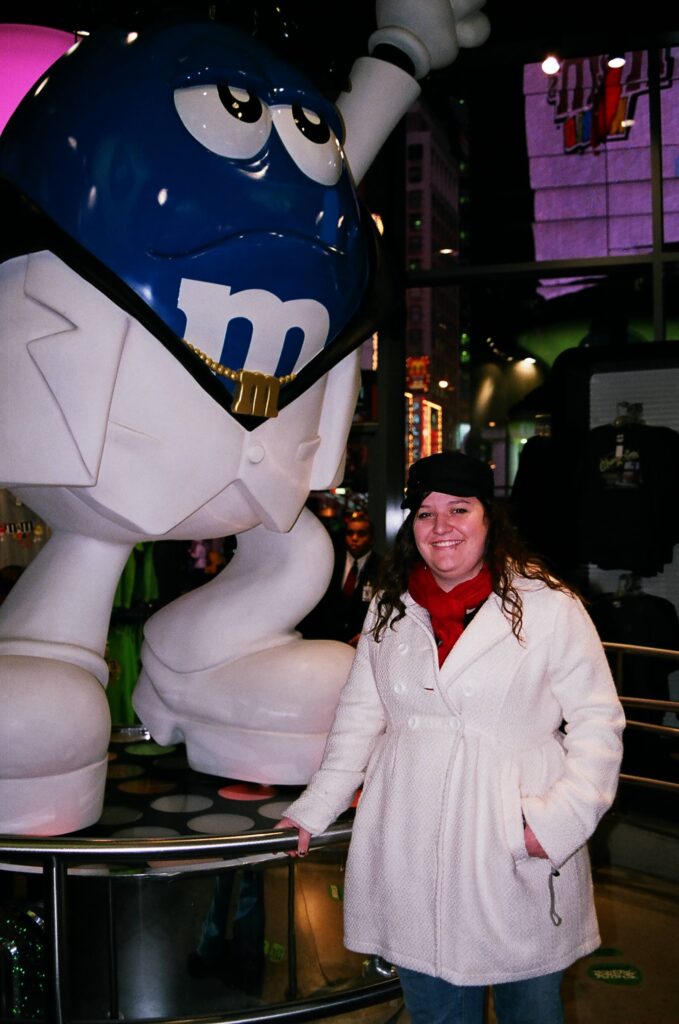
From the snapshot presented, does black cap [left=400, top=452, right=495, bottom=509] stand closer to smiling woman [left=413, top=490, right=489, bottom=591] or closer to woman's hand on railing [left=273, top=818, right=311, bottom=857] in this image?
smiling woman [left=413, top=490, right=489, bottom=591]

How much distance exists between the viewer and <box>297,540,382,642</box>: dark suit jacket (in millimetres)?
4723

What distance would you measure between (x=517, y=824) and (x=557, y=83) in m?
5.41

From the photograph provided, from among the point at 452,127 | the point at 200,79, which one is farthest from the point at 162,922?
the point at 452,127

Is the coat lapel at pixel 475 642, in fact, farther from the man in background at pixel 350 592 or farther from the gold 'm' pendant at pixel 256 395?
the man in background at pixel 350 592

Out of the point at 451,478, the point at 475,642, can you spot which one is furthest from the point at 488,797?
the point at 451,478

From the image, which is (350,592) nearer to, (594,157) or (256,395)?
(256,395)

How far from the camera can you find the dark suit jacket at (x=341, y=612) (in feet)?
15.5

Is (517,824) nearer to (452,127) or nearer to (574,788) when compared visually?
(574,788)

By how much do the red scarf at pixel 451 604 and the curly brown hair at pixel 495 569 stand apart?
0.08ft

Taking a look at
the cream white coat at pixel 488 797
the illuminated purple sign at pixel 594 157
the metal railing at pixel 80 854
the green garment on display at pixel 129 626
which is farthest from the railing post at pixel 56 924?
the illuminated purple sign at pixel 594 157

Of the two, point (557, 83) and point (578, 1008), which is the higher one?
point (557, 83)

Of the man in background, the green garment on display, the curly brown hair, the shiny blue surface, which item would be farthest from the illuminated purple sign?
the curly brown hair

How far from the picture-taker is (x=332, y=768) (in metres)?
1.94

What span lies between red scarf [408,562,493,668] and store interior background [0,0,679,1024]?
3.35 meters
